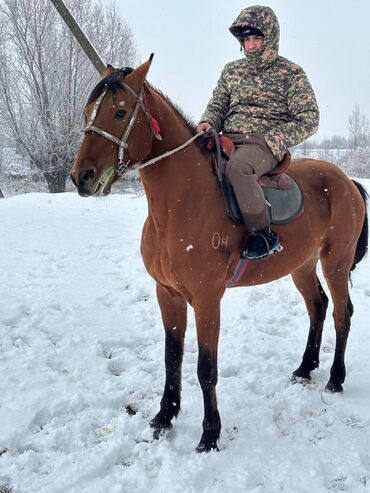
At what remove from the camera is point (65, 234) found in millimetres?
8617

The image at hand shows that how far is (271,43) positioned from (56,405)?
3274 mm

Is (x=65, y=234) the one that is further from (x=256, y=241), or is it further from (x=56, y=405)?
(x=256, y=241)

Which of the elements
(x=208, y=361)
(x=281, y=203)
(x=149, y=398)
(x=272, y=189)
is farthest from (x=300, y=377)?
(x=272, y=189)

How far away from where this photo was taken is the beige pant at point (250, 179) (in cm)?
281

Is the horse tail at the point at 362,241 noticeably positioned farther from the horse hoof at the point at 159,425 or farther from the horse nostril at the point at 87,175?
the horse nostril at the point at 87,175

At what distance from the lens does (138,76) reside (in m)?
2.42

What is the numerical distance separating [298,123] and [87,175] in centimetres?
171

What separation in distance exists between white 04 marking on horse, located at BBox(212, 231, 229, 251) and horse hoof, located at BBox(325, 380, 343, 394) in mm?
1722

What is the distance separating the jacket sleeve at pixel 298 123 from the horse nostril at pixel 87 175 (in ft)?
4.60

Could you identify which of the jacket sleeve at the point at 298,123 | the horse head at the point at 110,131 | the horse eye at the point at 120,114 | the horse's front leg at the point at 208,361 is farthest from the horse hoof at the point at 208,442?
the horse eye at the point at 120,114

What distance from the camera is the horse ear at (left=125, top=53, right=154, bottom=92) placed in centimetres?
239

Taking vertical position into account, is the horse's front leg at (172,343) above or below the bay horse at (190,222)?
below

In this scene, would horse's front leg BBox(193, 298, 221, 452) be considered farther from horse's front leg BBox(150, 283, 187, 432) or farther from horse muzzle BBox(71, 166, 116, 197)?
horse muzzle BBox(71, 166, 116, 197)

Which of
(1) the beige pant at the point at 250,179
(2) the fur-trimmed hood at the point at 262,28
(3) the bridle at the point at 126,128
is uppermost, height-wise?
(2) the fur-trimmed hood at the point at 262,28
